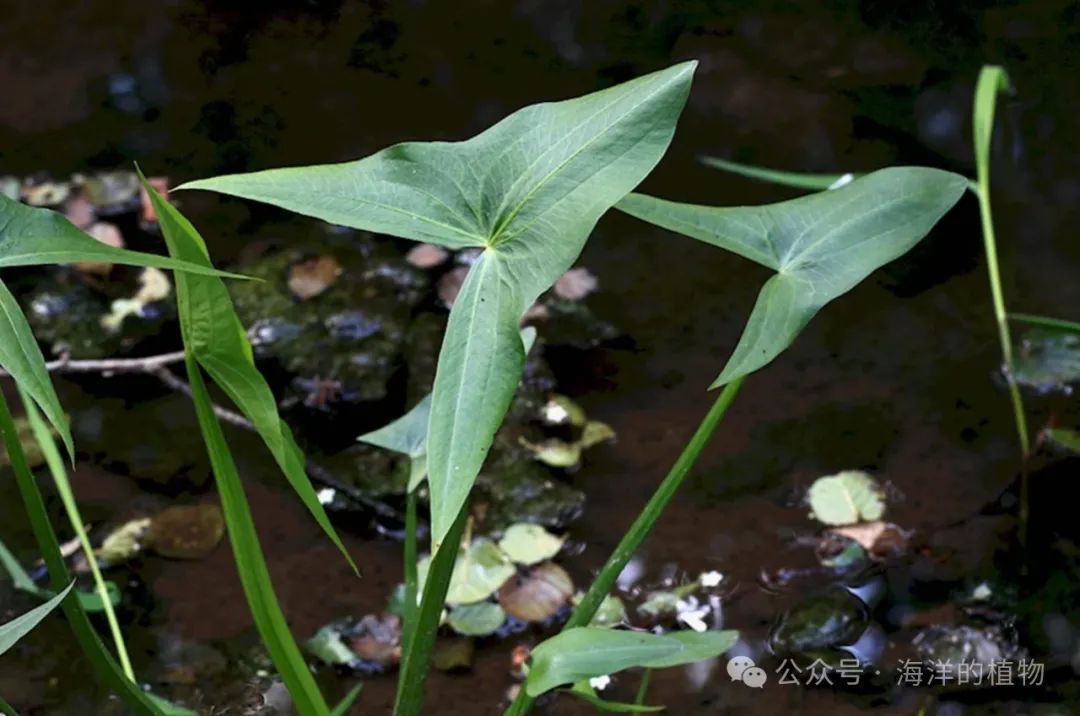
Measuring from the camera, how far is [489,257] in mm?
627

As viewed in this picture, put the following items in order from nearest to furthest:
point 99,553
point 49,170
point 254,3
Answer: point 99,553, point 49,170, point 254,3

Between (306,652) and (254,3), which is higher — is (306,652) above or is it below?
below

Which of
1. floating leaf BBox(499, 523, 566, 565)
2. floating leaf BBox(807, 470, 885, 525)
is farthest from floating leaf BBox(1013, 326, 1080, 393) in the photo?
floating leaf BBox(499, 523, 566, 565)

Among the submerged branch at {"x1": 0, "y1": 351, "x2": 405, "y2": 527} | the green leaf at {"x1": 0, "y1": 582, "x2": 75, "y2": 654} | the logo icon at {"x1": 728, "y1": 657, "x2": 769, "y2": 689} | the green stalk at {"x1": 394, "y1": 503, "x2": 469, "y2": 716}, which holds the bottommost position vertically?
the logo icon at {"x1": 728, "y1": 657, "x2": 769, "y2": 689}

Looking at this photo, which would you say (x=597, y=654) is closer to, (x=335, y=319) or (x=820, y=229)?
(x=820, y=229)

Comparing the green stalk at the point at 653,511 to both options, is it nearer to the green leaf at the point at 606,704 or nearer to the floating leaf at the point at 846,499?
the green leaf at the point at 606,704

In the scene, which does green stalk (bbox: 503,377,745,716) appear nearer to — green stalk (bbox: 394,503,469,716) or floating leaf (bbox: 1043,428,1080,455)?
green stalk (bbox: 394,503,469,716)

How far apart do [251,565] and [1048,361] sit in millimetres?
1186

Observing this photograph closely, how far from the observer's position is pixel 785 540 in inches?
53.5

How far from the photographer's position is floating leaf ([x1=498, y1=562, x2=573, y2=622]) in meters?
1.26

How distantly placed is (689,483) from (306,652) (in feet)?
1.81

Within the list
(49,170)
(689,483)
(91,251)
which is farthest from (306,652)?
(49,170)

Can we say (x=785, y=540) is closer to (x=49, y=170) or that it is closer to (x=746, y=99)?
(x=746, y=99)

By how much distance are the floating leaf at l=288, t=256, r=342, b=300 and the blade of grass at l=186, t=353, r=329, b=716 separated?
804 millimetres
